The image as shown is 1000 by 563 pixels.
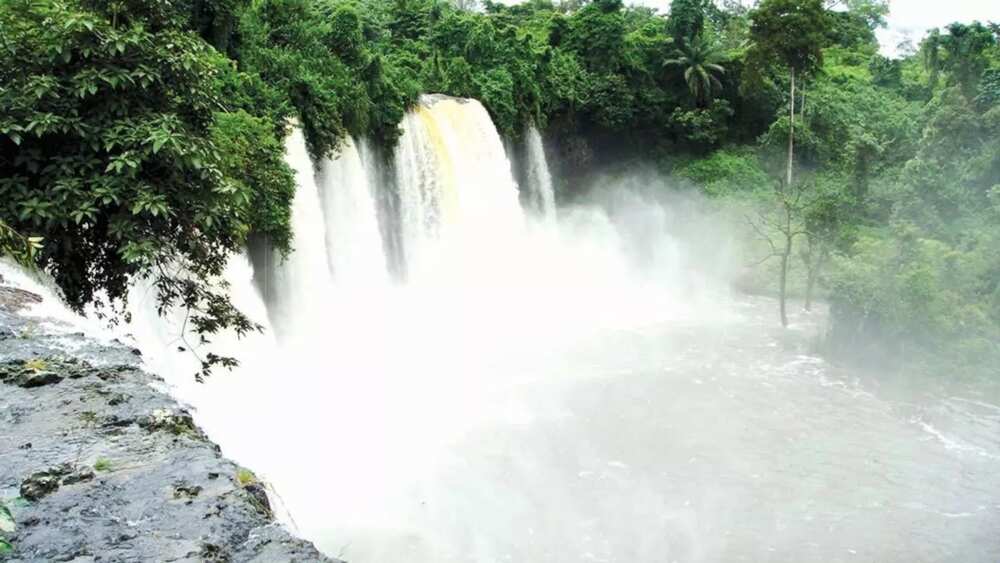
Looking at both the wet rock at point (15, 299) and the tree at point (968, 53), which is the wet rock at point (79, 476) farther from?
the tree at point (968, 53)

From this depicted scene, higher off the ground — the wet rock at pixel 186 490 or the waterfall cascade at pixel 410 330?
the wet rock at pixel 186 490

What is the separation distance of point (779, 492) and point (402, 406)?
656 centimetres

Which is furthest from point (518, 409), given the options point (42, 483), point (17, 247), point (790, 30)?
point (790, 30)

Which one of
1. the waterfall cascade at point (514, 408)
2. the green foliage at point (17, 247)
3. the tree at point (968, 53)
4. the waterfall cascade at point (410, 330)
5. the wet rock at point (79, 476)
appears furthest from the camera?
the tree at point (968, 53)

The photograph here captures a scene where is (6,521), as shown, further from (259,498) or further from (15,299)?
(15,299)

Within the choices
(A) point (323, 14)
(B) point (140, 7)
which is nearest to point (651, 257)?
(A) point (323, 14)

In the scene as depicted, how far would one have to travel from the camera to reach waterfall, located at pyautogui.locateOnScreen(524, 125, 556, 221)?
27.2m

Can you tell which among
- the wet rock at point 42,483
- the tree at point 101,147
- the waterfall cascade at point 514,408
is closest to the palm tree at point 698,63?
the waterfall cascade at point 514,408

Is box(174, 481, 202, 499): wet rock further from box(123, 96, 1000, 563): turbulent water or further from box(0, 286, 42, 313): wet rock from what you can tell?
box(123, 96, 1000, 563): turbulent water

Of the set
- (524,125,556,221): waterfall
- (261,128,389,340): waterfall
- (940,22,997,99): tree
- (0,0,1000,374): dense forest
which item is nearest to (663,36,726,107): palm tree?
(0,0,1000,374): dense forest

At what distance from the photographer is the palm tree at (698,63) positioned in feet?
105

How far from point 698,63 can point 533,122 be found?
30.1ft

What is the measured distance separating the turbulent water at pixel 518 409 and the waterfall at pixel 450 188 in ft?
0.23

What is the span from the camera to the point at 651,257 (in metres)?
29.3
